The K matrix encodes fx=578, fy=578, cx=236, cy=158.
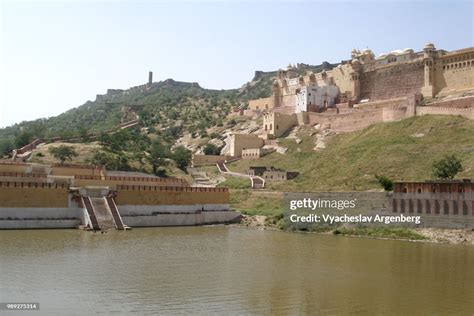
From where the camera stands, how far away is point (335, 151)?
52188mm

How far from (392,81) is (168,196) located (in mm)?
36991

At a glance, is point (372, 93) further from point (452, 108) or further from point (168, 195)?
point (168, 195)

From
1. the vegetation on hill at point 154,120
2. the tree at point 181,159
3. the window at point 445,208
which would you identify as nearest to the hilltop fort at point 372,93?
the tree at point 181,159

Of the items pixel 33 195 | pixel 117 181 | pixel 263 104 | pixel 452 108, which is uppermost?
pixel 263 104

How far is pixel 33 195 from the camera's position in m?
31.2

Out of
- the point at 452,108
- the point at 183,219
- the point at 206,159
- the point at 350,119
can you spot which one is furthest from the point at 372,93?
the point at 183,219

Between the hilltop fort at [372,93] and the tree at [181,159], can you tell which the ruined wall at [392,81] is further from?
the tree at [181,159]

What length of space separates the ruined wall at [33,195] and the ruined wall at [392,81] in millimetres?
41195

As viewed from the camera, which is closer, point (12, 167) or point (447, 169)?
point (12, 167)

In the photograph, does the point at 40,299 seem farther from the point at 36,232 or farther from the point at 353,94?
the point at 353,94

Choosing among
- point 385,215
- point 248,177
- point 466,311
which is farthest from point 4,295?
point 248,177

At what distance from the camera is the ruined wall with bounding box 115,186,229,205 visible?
34781mm

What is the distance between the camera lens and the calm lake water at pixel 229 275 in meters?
14.8

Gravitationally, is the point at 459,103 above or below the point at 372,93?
below
